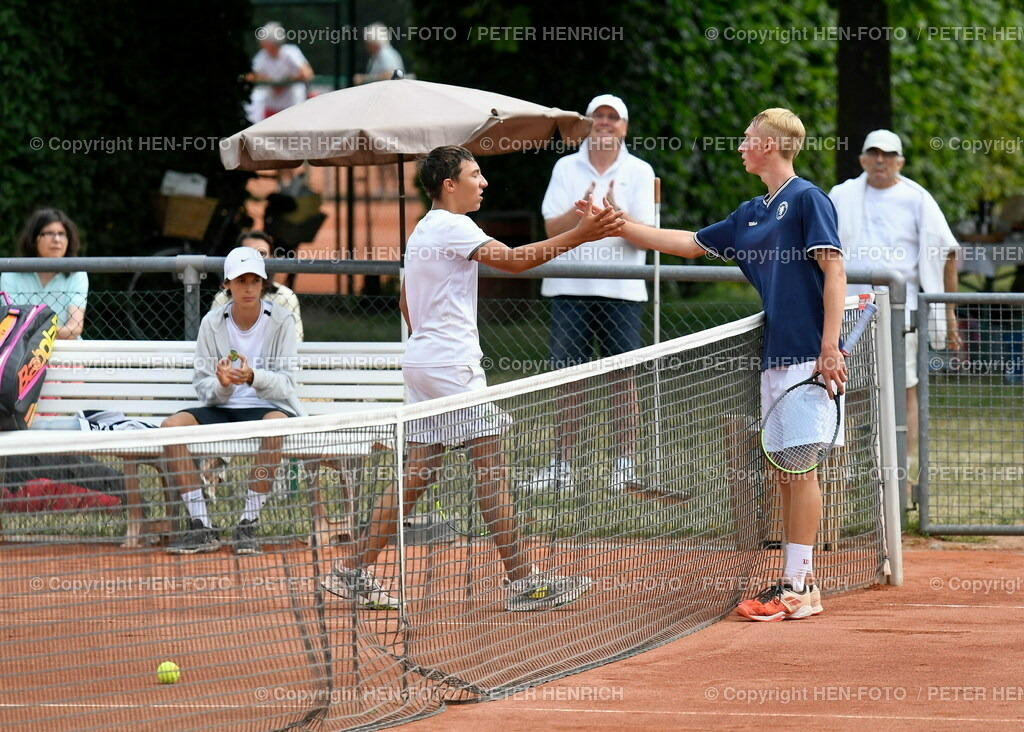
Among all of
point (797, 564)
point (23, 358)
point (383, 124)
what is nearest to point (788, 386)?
point (797, 564)

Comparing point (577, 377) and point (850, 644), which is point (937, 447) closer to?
point (850, 644)

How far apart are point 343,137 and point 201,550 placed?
2941 mm

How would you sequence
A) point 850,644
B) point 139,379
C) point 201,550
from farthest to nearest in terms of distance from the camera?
point 139,379
point 850,644
point 201,550

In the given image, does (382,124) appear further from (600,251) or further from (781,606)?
(781,606)

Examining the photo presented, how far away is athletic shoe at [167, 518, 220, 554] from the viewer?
4.84m

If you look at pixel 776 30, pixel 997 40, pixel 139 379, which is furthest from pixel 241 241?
pixel 997 40

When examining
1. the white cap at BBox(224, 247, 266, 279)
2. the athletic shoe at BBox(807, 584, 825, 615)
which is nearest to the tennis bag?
the white cap at BBox(224, 247, 266, 279)

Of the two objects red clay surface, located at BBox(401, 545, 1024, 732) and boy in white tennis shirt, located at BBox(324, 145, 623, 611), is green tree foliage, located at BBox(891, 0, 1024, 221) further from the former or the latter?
boy in white tennis shirt, located at BBox(324, 145, 623, 611)

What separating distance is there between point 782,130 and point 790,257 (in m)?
0.53

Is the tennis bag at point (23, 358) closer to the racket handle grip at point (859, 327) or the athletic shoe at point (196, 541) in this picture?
the athletic shoe at point (196, 541)

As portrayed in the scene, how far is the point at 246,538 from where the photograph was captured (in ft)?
16.0

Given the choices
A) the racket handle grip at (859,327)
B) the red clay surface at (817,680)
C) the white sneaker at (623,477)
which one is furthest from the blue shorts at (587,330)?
the white sneaker at (623,477)

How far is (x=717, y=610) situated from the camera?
6391 millimetres

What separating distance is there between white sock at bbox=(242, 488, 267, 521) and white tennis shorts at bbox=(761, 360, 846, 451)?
2.38 metres
